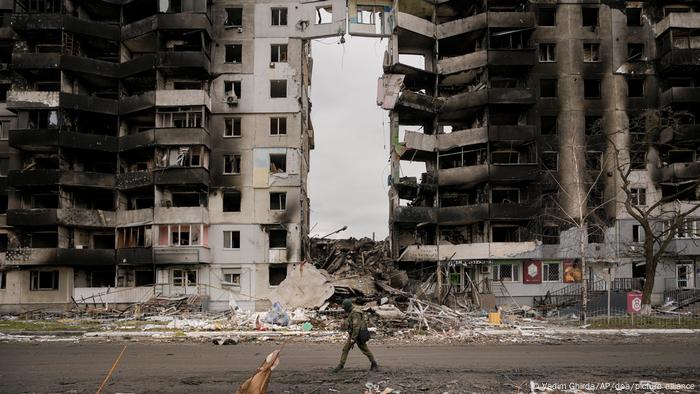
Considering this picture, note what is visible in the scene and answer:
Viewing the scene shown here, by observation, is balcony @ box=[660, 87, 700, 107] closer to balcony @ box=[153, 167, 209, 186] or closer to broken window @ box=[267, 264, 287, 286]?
broken window @ box=[267, 264, 287, 286]

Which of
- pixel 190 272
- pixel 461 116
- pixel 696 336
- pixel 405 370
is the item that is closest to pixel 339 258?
pixel 190 272

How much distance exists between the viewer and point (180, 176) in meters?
44.8

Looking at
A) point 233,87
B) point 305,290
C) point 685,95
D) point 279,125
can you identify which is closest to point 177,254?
point 305,290

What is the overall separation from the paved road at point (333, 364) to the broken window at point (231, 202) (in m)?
24.9

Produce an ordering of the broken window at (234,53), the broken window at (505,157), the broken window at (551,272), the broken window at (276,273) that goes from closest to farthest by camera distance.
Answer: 1. the broken window at (551,272)
2. the broken window at (276,273)
3. the broken window at (234,53)
4. the broken window at (505,157)

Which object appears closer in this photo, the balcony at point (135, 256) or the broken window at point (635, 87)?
the balcony at point (135, 256)

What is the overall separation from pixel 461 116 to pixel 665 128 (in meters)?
15.7

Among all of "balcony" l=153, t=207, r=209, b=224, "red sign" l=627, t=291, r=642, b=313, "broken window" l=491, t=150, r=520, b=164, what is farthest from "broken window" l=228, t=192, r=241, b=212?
"red sign" l=627, t=291, r=642, b=313

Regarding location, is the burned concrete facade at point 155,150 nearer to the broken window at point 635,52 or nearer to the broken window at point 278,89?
the broken window at point 278,89

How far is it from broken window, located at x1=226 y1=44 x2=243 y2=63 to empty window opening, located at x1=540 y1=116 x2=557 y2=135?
2505 centimetres

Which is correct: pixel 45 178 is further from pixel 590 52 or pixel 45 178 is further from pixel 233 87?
pixel 590 52

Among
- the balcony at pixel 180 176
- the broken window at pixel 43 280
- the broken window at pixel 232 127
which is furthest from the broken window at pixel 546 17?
the broken window at pixel 43 280

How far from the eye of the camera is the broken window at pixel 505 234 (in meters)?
47.2

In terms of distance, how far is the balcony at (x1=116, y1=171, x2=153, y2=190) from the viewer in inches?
1791
